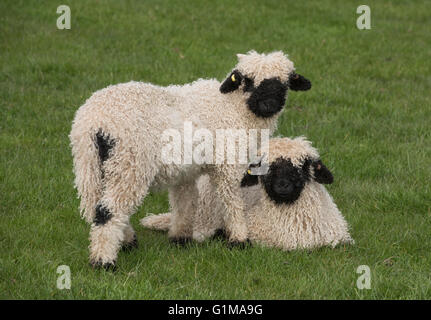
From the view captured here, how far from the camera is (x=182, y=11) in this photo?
12430 millimetres

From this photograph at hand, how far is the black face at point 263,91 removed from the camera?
575 centimetres

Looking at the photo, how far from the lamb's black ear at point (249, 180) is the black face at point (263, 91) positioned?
578mm

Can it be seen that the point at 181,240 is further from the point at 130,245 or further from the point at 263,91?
the point at 263,91

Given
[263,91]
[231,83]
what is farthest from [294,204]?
[231,83]

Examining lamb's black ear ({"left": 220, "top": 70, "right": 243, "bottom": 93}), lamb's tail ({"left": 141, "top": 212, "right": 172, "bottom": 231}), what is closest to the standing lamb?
lamb's black ear ({"left": 220, "top": 70, "right": 243, "bottom": 93})

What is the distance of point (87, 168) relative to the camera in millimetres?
5070

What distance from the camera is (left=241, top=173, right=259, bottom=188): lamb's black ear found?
578 centimetres

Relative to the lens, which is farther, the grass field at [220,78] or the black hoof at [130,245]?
the black hoof at [130,245]

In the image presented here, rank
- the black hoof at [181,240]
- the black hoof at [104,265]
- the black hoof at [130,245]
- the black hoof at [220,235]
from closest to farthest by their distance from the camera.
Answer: the black hoof at [104,265] < the black hoof at [130,245] < the black hoof at [181,240] < the black hoof at [220,235]

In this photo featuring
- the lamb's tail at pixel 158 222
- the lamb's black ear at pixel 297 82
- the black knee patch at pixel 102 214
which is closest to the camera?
the black knee patch at pixel 102 214

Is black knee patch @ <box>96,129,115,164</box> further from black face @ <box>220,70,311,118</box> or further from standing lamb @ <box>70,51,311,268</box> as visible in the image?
black face @ <box>220,70,311,118</box>

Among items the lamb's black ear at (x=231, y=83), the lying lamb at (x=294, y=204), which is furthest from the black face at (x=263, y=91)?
the lying lamb at (x=294, y=204)

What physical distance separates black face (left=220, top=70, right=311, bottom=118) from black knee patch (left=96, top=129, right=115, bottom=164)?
1.30m

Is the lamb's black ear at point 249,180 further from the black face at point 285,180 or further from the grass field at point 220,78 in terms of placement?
the grass field at point 220,78
